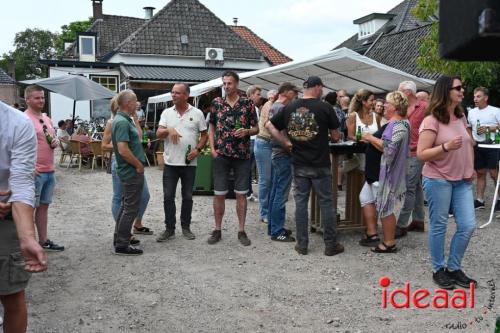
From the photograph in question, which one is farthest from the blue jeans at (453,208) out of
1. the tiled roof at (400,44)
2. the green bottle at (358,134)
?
the tiled roof at (400,44)

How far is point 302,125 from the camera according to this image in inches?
210

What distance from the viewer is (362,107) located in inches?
259

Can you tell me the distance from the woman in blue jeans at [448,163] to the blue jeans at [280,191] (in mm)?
1968

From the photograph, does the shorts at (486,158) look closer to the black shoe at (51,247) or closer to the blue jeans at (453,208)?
the blue jeans at (453,208)

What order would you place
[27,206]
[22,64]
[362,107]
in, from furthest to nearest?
[22,64], [362,107], [27,206]

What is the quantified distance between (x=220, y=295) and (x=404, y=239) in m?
2.73

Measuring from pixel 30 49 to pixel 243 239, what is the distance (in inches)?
3118

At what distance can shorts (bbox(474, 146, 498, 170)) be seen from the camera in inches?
309

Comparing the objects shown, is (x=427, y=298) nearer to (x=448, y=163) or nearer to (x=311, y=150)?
(x=448, y=163)

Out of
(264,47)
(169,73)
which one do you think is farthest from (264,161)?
(264,47)

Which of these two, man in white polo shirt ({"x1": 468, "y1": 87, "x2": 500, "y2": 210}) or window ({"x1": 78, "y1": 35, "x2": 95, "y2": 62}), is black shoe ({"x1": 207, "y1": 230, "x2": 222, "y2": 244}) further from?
window ({"x1": 78, "y1": 35, "x2": 95, "y2": 62})

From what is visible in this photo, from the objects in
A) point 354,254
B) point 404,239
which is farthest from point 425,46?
point 354,254

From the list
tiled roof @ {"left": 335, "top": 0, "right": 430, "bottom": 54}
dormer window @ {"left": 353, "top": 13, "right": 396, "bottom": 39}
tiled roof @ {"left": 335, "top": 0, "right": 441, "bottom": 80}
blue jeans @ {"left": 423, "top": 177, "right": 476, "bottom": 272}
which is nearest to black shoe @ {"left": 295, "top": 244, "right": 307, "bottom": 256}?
blue jeans @ {"left": 423, "top": 177, "right": 476, "bottom": 272}

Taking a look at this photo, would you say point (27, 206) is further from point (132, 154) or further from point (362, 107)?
point (362, 107)
